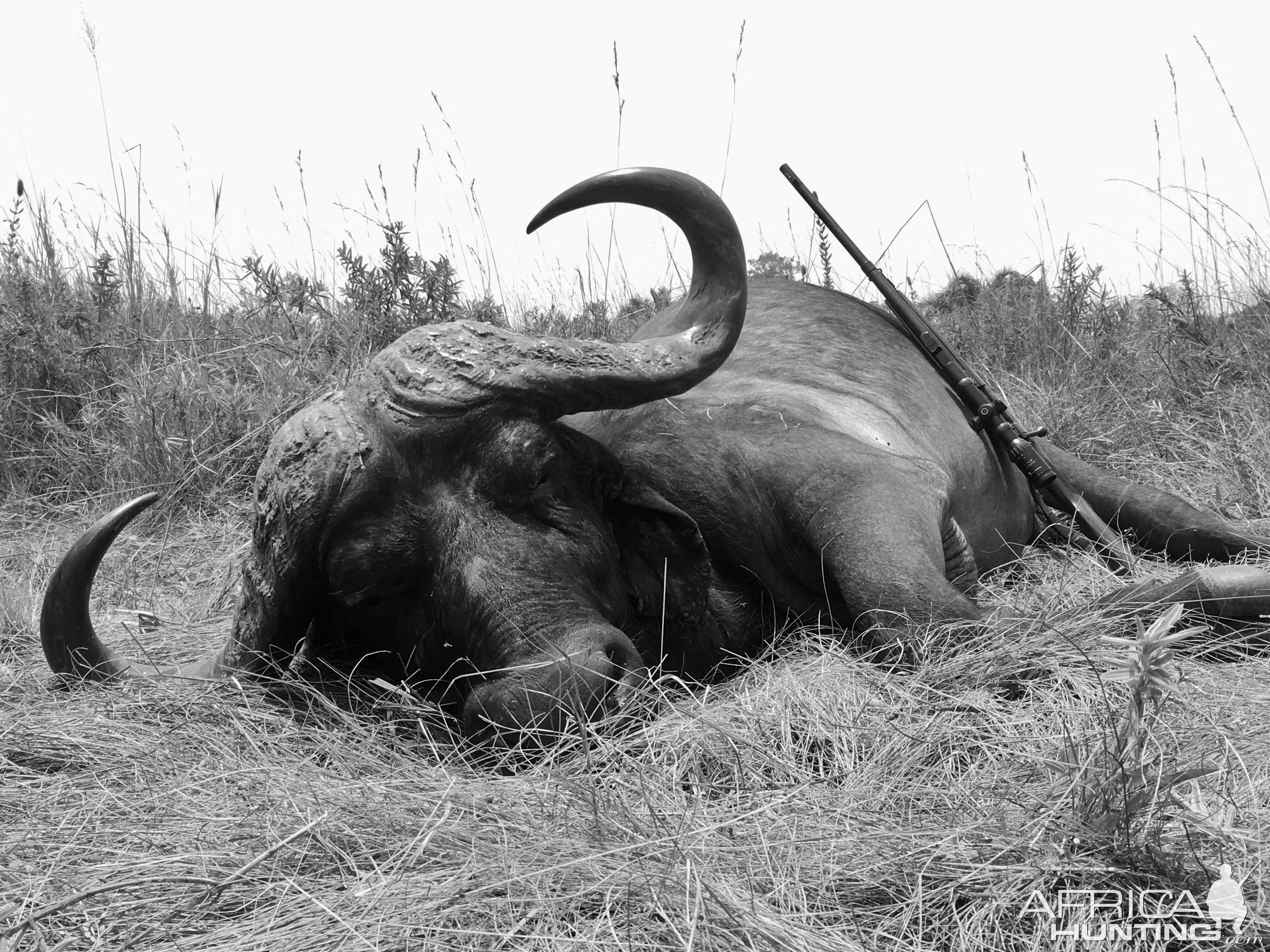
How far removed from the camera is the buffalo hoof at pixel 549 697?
2.61 meters

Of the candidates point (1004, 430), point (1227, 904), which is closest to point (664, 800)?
point (1227, 904)

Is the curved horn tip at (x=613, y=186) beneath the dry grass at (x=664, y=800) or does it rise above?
above

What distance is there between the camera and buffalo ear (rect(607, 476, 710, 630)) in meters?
3.25

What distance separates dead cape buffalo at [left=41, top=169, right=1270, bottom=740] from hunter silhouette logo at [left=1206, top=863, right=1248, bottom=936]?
1312 mm

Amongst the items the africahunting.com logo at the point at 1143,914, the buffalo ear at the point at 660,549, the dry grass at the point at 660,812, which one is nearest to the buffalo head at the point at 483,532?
the buffalo ear at the point at 660,549

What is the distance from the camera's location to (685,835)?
6.76 feet

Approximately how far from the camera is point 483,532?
9.27 ft

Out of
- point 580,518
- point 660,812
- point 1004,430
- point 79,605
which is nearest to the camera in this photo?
point 660,812

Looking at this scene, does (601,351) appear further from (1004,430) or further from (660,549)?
(1004,430)

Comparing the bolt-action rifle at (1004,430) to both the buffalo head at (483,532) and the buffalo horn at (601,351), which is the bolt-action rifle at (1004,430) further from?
the buffalo head at (483,532)

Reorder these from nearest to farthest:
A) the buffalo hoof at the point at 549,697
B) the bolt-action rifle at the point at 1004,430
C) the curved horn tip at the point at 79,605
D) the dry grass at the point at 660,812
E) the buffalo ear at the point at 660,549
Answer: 1. the dry grass at the point at 660,812
2. the buffalo hoof at the point at 549,697
3. the curved horn tip at the point at 79,605
4. the buffalo ear at the point at 660,549
5. the bolt-action rifle at the point at 1004,430

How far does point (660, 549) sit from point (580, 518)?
1.07 feet

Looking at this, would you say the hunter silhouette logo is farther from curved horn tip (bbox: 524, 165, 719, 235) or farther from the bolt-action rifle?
the bolt-action rifle

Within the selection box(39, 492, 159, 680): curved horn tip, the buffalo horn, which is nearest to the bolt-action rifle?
the buffalo horn
